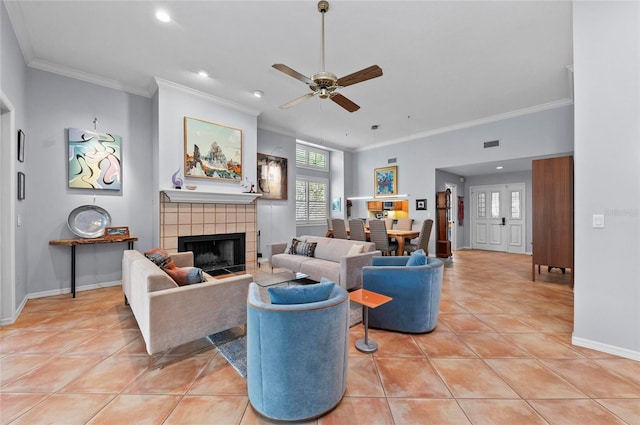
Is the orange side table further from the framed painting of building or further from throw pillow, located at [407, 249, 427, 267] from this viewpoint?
the framed painting of building

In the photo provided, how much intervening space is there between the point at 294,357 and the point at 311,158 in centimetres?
740

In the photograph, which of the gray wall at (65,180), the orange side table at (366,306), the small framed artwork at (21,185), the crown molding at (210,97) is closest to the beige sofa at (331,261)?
the orange side table at (366,306)

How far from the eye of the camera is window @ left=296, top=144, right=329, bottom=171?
26.5 ft

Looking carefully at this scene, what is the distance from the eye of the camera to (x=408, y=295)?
2604 millimetres

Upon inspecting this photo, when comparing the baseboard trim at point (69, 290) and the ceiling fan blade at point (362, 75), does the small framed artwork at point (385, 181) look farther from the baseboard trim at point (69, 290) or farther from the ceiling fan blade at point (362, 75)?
the baseboard trim at point (69, 290)

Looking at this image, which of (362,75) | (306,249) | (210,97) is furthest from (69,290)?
(362,75)

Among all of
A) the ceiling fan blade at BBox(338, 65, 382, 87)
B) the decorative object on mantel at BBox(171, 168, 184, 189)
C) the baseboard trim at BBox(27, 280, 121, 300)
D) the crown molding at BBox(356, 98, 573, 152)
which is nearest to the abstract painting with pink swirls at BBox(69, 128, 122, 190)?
the decorative object on mantel at BBox(171, 168, 184, 189)

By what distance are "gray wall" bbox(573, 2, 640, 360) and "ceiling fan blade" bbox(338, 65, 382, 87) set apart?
1.77m

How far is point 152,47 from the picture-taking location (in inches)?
136

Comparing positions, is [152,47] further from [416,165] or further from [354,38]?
[416,165]

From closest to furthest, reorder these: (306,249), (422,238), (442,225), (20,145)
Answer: (20,145) < (306,249) < (422,238) < (442,225)

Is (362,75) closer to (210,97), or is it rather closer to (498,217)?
(210,97)

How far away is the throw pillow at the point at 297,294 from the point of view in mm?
1608

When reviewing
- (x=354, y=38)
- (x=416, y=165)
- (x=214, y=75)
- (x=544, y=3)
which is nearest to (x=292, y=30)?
(x=354, y=38)
